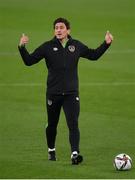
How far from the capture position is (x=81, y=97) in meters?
24.4

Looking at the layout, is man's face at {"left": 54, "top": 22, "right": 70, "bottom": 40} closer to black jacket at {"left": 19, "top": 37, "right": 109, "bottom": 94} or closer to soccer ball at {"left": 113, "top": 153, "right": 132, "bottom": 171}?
black jacket at {"left": 19, "top": 37, "right": 109, "bottom": 94}

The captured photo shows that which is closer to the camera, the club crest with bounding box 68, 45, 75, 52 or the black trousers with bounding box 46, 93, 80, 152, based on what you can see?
the black trousers with bounding box 46, 93, 80, 152

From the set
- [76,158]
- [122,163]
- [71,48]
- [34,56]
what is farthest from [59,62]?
[122,163]

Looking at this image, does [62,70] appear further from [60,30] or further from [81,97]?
[81,97]

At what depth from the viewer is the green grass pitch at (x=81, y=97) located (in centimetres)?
1638

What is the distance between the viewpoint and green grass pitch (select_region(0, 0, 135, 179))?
16.4 metres

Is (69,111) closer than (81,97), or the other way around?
(69,111)


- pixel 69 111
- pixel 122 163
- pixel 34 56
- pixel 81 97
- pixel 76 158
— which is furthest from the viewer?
pixel 81 97

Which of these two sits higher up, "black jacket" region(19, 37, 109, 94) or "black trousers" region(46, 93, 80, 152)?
"black jacket" region(19, 37, 109, 94)

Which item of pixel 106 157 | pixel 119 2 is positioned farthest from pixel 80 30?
pixel 106 157

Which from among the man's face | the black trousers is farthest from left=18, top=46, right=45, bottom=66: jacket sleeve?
the black trousers

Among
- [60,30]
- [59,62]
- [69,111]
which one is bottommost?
[69,111]

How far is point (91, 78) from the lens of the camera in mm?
27469

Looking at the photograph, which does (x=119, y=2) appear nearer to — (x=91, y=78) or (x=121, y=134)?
(x=91, y=78)
